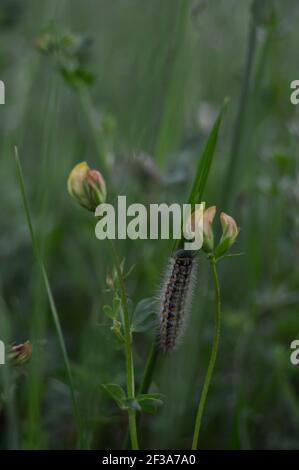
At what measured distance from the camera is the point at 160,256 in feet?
6.23

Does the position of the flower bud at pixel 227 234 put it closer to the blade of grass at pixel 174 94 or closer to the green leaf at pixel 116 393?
the green leaf at pixel 116 393

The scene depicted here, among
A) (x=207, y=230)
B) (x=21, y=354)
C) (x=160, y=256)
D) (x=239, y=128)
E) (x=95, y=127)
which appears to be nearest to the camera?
(x=207, y=230)

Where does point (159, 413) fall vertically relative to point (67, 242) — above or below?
below

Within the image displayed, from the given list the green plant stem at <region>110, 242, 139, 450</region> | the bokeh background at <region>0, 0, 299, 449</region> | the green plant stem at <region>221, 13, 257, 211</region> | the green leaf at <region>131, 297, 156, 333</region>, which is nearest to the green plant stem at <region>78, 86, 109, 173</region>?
the bokeh background at <region>0, 0, 299, 449</region>

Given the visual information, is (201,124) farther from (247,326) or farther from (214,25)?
(247,326)

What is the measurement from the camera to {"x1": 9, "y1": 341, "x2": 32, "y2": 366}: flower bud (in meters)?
1.20

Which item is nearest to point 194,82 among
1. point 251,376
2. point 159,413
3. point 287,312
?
point 287,312

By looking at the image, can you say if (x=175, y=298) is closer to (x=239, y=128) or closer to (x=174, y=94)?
(x=239, y=128)

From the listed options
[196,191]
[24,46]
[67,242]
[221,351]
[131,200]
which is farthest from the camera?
[24,46]

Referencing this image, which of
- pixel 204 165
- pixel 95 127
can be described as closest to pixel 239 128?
pixel 204 165

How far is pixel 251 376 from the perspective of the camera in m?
1.94

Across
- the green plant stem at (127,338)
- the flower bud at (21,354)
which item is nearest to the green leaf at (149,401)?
the green plant stem at (127,338)

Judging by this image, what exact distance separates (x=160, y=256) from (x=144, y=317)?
0.70 meters

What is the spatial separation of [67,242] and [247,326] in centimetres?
78
